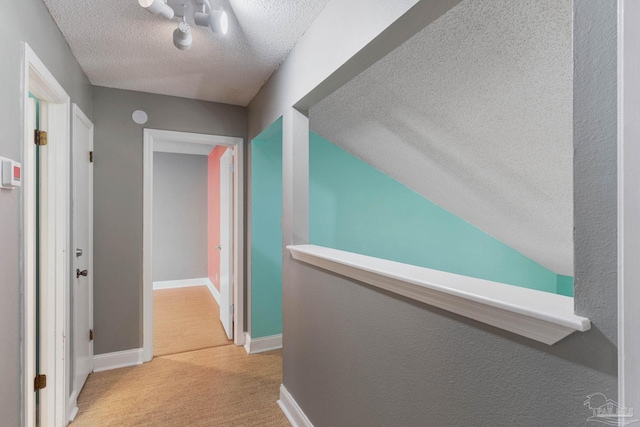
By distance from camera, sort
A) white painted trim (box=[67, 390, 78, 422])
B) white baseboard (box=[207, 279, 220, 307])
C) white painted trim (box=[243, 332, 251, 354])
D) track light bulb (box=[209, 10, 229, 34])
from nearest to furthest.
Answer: track light bulb (box=[209, 10, 229, 34]) → white painted trim (box=[67, 390, 78, 422]) → white painted trim (box=[243, 332, 251, 354]) → white baseboard (box=[207, 279, 220, 307])

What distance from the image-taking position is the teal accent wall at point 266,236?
294cm

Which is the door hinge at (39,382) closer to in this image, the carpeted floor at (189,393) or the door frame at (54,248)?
the door frame at (54,248)

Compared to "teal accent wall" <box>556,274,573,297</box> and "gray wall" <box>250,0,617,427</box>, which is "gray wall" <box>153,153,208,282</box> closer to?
"gray wall" <box>250,0,617,427</box>

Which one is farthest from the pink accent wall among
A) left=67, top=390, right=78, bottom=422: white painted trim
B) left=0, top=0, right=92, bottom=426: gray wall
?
left=0, top=0, right=92, bottom=426: gray wall

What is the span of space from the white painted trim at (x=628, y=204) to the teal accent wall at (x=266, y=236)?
8.40 feet

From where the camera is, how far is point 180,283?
5.27 metres

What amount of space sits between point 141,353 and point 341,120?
101 inches

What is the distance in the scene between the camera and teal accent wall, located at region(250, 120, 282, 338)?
2.94 meters

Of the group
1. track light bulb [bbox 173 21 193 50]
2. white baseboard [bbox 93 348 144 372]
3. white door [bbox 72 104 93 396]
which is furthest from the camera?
white baseboard [bbox 93 348 144 372]

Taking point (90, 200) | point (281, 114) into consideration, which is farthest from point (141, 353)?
point (281, 114)

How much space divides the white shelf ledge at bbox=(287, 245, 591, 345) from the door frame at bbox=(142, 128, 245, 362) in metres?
1.98

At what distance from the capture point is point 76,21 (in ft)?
5.76

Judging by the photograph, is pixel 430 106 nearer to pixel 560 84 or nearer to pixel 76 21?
pixel 560 84

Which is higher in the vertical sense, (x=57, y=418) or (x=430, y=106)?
(x=430, y=106)
